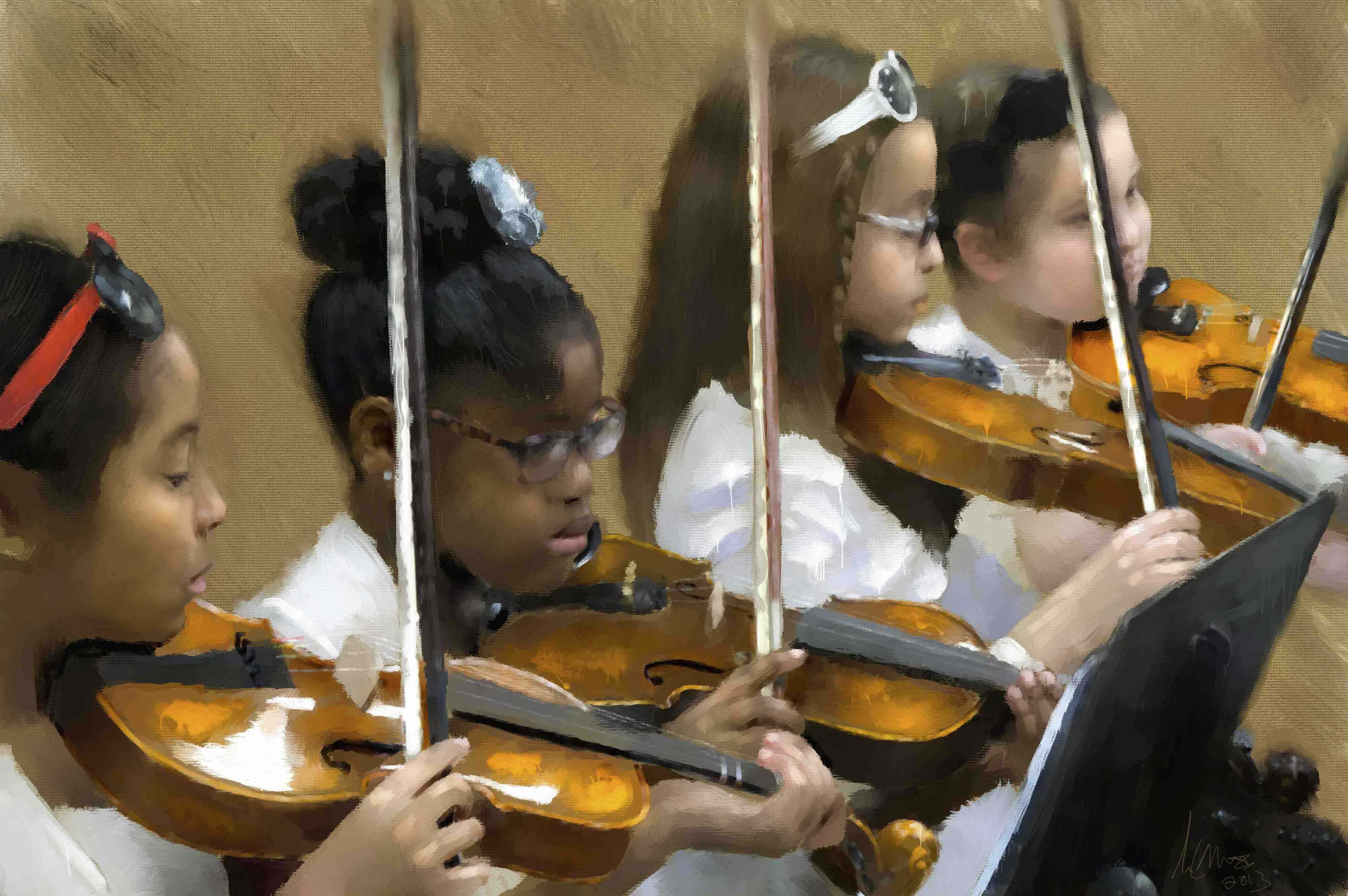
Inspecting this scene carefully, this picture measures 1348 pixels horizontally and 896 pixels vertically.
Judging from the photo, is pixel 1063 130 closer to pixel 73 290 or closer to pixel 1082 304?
pixel 1082 304

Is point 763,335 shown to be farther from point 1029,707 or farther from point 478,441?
point 1029,707

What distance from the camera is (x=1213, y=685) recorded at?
1.11 m

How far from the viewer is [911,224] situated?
125 cm

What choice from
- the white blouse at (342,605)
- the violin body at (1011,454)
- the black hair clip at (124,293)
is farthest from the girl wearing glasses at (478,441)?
the violin body at (1011,454)

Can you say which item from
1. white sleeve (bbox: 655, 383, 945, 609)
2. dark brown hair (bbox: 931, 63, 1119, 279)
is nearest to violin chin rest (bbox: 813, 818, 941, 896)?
white sleeve (bbox: 655, 383, 945, 609)

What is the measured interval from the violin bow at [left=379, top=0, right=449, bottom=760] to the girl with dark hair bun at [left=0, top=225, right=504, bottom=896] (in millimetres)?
42

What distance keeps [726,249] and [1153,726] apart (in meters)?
0.58

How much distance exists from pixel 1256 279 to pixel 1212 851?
626 mm

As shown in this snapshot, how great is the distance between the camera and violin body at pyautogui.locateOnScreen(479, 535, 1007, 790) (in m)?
1.05

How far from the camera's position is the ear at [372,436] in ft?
3.25

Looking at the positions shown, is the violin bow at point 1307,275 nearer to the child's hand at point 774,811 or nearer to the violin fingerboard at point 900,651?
the violin fingerboard at point 900,651

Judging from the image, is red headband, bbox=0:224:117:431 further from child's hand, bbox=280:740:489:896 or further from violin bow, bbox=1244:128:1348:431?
violin bow, bbox=1244:128:1348:431

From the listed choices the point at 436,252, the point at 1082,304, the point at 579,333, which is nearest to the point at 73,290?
the point at 436,252
